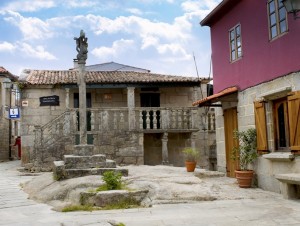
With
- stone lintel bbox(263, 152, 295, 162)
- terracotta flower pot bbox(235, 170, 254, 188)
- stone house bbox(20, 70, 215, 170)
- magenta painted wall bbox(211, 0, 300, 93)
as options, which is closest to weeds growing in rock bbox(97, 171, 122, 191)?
terracotta flower pot bbox(235, 170, 254, 188)

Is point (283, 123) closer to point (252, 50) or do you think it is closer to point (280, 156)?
point (280, 156)

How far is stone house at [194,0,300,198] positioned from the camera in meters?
7.71

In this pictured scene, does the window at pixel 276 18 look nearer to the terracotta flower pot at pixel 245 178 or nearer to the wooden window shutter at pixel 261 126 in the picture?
the wooden window shutter at pixel 261 126

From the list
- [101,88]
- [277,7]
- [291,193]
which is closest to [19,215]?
[291,193]

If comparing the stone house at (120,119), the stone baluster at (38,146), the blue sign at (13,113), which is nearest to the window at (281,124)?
the stone house at (120,119)

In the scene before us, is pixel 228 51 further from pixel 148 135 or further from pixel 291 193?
pixel 148 135

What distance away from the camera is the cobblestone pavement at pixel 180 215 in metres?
5.62

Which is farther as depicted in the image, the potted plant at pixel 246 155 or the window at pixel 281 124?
the potted plant at pixel 246 155

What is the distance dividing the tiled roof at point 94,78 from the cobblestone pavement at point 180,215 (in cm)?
1027

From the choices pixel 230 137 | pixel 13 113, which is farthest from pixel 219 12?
pixel 13 113

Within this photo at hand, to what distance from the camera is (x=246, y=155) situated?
9.28 metres

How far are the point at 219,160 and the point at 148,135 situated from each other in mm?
5797

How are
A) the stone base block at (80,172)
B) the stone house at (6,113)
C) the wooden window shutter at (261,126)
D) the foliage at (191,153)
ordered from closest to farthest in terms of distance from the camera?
the wooden window shutter at (261,126) < the stone base block at (80,172) < the foliage at (191,153) < the stone house at (6,113)

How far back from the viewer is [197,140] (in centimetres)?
1677
